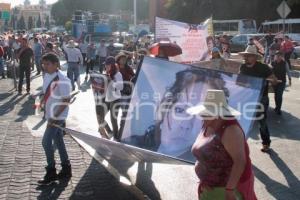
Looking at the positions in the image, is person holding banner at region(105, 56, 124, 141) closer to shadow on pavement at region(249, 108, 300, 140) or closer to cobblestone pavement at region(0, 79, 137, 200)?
cobblestone pavement at region(0, 79, 137, 200)

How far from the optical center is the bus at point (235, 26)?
49125 millimetres

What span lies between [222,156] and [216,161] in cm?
7

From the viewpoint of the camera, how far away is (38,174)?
7324mm

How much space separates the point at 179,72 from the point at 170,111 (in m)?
0.57

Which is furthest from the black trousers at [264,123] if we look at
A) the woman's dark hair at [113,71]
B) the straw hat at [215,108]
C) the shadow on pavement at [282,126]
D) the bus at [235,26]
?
the bus at [235,26]

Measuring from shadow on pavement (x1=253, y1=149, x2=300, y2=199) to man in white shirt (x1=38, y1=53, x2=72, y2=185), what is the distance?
2993 mm

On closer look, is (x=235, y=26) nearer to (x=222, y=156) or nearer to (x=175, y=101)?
(x=175, y=101)

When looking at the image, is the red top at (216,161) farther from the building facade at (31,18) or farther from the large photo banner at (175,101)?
the building facade at (31,18)

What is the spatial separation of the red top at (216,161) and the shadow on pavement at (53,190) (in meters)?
2.97

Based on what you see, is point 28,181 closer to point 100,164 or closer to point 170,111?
point 100,164

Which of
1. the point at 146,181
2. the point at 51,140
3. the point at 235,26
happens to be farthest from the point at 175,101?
the point at 235,26

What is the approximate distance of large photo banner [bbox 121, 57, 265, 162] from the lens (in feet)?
22.3

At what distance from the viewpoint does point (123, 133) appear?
7527mm

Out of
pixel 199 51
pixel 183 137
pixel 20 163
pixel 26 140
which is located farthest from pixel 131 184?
pixel 199 51
